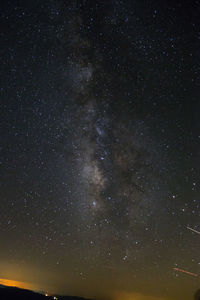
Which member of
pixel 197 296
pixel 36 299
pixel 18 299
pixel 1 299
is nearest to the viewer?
pixel 197 296

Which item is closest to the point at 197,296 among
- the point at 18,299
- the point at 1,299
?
the point at 1,299

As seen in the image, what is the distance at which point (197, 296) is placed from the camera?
29094 millimetres

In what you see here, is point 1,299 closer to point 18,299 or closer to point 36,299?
point 18,299

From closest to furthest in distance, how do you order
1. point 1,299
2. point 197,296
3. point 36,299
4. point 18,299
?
point 197,296 < point 1,299 < point 18,299 < point 36,299

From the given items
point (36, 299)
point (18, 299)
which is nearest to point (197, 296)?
point (18, 299)

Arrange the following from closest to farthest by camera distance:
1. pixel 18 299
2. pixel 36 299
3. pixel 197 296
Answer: pixel 197 296, pixel 18 299, pixel 36 299

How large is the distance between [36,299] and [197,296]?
63.5 meters

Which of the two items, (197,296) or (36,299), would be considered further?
(36,299)

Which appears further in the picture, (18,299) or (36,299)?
(36,299)

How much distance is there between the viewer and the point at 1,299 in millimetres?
55781

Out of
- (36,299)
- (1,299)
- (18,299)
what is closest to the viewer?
(1,299)

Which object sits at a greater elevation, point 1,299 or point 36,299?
point 1,299

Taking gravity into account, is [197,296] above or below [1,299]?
above

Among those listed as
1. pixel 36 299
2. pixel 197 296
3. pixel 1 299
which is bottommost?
pixel 36 299
